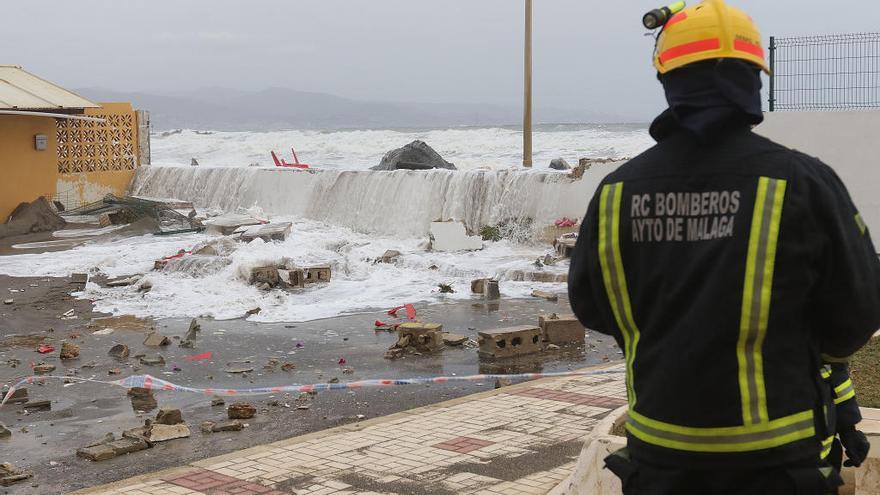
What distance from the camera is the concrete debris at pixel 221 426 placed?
7809 millimetres

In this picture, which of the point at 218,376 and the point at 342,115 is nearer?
the point at 218,376

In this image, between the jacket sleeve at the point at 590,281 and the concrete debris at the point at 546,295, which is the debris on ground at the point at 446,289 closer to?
the concrete debris at the point at 546,295

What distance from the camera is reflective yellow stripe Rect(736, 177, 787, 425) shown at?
246 cm

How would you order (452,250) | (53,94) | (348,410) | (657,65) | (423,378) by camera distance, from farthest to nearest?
(53,94) → (452,250) → (423,378) → (348,410) → (657,65)

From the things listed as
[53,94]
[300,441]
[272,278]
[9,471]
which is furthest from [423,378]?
[53,94]

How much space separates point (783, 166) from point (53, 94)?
25680mm

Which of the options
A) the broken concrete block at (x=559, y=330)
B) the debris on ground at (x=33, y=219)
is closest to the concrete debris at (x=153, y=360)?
the broken concrete block at (x=559, y=330)

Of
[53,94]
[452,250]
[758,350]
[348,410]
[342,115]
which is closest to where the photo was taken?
[758,350]

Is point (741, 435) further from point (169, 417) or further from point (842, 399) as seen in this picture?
point (169, 417)

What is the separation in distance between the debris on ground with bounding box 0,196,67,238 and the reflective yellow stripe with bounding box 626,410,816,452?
22.7 meters

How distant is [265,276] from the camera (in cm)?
1565

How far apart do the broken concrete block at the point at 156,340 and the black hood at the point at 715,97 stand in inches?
379

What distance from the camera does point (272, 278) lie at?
15.7 m

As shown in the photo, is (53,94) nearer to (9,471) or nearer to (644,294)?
(9,471)
